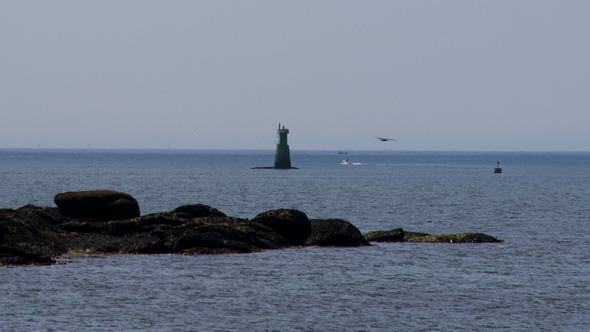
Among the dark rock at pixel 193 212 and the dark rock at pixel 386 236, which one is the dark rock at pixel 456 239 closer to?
the dark rock at pixel 386 236

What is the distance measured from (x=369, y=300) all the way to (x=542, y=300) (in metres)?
5.51

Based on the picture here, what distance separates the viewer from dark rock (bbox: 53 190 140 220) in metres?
36.6

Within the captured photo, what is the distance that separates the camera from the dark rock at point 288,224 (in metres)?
36.2

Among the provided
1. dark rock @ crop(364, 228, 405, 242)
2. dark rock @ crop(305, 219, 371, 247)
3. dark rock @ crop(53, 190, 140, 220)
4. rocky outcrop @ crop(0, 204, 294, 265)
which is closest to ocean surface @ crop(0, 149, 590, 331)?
dark rock @ crop(305, 219, 371, 247)

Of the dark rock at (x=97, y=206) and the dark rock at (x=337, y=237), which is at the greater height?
the dark rock at (x=97, y=206)

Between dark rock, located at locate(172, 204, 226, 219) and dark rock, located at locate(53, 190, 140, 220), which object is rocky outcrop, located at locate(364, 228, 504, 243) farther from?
dark rock, located at locate(53, 190, 140, 220)

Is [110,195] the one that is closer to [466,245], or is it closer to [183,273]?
[183,273]

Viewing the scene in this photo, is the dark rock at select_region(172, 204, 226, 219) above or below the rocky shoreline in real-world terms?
above

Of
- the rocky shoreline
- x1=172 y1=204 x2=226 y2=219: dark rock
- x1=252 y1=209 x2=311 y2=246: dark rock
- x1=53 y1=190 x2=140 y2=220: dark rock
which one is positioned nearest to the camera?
the rocky shoreline

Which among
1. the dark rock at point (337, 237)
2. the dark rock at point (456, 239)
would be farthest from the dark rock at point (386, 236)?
the dark rock at point (337, 237)

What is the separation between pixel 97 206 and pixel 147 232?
3705 mm

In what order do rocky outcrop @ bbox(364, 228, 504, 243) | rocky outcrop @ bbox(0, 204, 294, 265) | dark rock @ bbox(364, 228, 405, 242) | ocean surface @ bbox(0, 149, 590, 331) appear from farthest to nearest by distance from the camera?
rocky outcrop @ bbox(364, 228, 504, 243) → dark rock @ bbox(364, 228, 405, 242) → rocky outcrop @ bbox(0, 204, 294, 265) → ocean surface @ bbox(0, 149, 590, 331)

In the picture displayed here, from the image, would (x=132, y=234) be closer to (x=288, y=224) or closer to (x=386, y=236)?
(x=288, y=224)

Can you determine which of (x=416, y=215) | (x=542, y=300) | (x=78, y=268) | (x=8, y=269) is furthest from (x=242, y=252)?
(x=416, y=215)
